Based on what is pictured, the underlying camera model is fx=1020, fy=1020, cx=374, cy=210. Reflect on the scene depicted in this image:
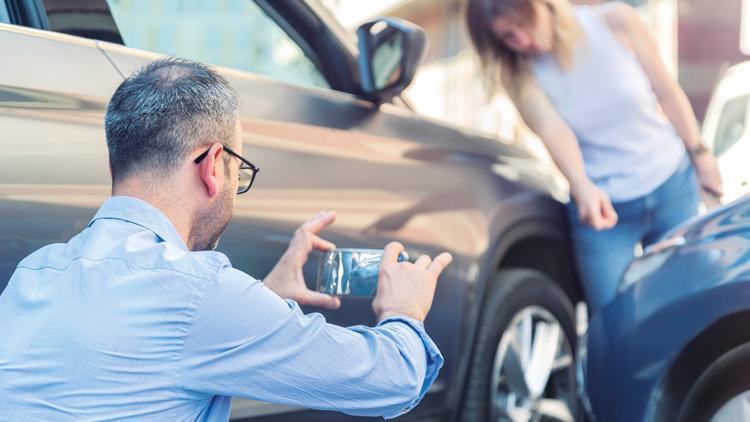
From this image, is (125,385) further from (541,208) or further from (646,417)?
(541,208)

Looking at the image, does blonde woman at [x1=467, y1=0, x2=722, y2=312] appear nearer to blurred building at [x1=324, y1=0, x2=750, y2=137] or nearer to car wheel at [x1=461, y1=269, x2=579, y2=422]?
car wheel at [x1=461, y1=269, x2=579, y2=422]

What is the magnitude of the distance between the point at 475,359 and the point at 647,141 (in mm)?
976

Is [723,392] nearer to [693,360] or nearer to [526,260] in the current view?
[693,360]

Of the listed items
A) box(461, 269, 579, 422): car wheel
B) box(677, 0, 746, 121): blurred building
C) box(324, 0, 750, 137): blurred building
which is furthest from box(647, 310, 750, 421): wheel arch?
box(677, 0, 746, 121): blurred building

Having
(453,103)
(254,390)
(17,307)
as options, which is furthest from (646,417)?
(453,103)

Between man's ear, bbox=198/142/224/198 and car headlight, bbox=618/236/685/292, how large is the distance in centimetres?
136

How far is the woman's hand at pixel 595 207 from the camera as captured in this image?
132 inches

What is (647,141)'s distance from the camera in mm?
3564

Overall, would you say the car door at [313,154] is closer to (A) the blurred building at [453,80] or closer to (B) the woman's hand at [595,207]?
(B) the woman's hand at [595,207]

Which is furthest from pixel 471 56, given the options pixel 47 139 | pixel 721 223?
pixel 47 139

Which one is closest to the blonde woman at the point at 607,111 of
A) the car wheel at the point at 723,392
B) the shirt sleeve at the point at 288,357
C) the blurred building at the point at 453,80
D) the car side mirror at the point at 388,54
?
the car side mirror at the point at 388,54

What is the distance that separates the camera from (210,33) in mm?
3094

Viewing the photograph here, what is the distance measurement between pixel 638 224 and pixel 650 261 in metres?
0.82

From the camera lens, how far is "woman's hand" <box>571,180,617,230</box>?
3.35m
